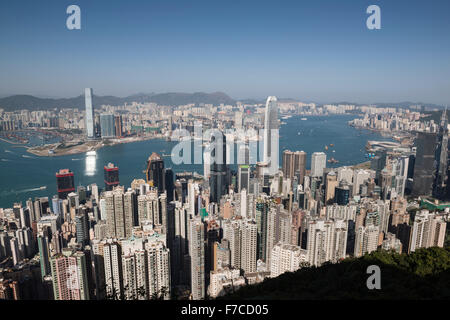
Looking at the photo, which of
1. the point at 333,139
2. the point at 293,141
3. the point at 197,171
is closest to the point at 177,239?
the point at 197,171

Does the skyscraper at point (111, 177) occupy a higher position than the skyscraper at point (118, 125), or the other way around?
the skyscraper at point (118, 125)

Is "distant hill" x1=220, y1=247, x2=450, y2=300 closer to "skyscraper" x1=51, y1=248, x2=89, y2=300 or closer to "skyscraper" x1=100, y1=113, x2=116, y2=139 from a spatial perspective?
"skyscraper" x1=51, y1=248, x2=89, y2=300

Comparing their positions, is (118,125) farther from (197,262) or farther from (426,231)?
(426,231)

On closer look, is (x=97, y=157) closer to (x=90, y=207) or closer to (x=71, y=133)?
(x=71, y=133)

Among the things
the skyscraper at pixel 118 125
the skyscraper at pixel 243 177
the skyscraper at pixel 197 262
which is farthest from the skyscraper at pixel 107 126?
the skyscraper at pixel 197 262

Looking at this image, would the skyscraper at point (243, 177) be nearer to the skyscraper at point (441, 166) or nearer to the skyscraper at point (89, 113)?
the skyscraper at point (89, 113)

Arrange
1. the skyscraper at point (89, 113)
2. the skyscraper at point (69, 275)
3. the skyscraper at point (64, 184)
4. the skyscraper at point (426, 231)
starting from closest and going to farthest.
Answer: the skyscraper at point (69, 275), the skyscraper at point (426, 231), the skyscraper at point (89, 113), the skyscraper at point (64, 184)

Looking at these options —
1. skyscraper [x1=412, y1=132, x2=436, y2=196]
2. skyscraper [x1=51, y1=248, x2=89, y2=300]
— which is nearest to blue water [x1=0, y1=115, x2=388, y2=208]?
skyscraper [x1=412, y1=132, x2=436, y2=196]
